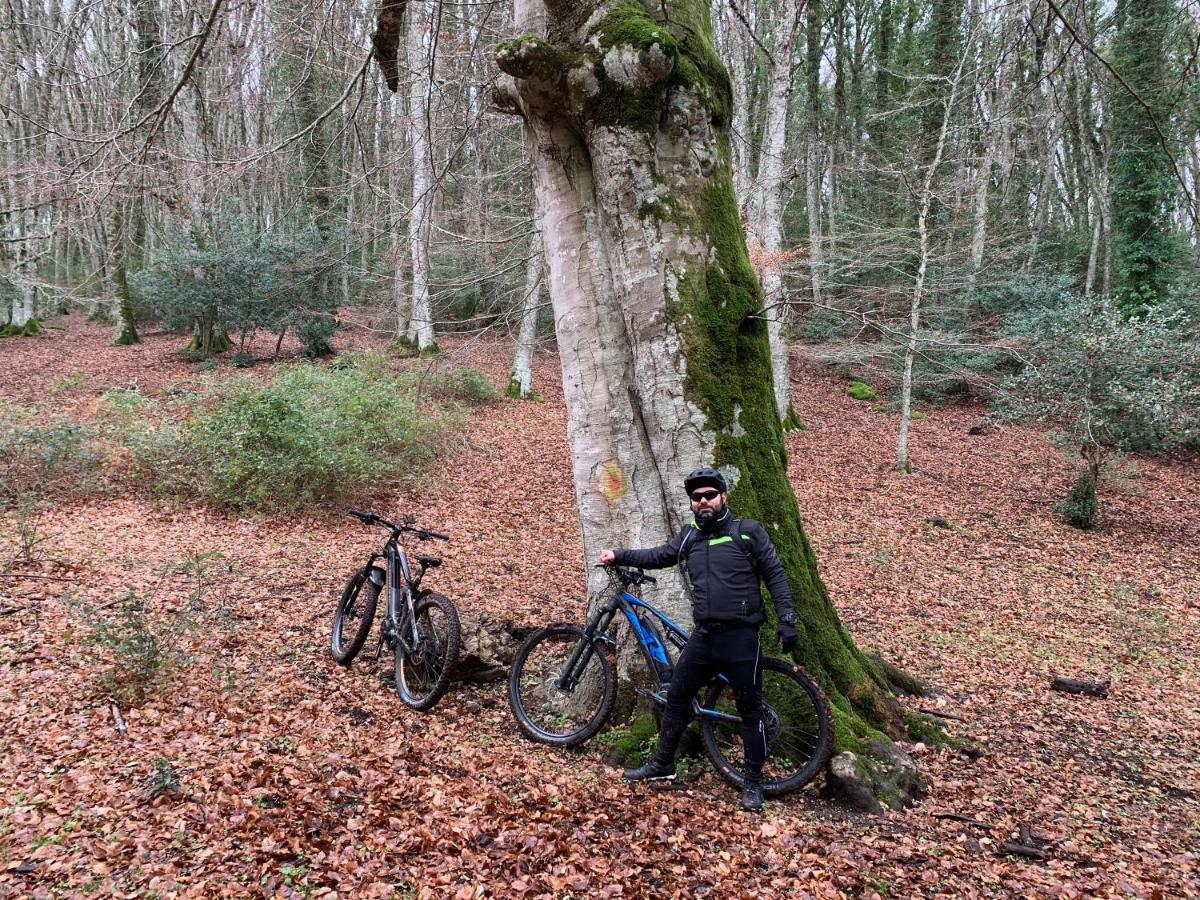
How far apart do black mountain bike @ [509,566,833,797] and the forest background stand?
1.26 metres

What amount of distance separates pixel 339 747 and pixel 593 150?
3.70m

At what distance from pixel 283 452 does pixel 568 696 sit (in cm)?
618

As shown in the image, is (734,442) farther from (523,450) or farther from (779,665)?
(523,450)

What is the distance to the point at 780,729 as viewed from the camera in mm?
3861

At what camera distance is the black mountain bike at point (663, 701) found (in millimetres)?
3734

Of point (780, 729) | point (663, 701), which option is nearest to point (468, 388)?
point (663, 701)

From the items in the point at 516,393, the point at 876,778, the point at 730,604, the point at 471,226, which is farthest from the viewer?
the point at 516,393

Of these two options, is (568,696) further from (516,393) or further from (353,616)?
(516,393)

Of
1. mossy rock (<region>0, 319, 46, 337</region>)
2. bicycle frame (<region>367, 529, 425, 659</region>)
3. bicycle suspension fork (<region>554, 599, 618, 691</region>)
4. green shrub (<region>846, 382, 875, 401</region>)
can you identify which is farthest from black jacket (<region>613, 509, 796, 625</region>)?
mossy rock (<region>0, 319, 46, 337</region>)

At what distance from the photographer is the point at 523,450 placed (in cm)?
1291

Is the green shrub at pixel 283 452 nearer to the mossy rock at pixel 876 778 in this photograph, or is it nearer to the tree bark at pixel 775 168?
the tree bark at pixel 775 168

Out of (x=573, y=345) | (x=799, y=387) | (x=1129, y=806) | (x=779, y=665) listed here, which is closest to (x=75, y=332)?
(x=799, y=387)

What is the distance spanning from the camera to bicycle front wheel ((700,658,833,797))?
3635mm

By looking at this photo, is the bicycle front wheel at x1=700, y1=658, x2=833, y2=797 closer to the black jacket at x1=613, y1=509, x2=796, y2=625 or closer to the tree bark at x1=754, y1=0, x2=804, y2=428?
the black jacket at x1=613, y1=509, x2=796, y2=625
